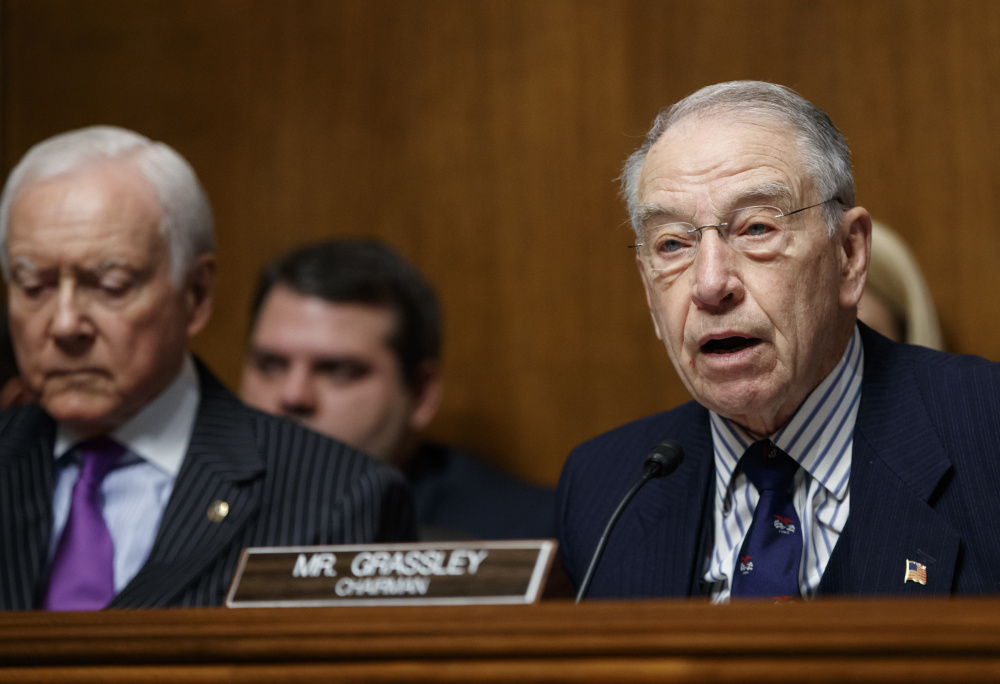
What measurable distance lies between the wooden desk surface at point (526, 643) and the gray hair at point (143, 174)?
1.00m

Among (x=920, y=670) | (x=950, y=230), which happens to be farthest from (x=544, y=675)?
(x=950, y=230)

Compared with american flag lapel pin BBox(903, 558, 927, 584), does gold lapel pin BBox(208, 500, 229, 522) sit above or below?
below

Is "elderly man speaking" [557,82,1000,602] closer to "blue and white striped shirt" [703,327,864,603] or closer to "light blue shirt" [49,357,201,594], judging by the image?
"blue and white striped shirt" [703,327,864,603]

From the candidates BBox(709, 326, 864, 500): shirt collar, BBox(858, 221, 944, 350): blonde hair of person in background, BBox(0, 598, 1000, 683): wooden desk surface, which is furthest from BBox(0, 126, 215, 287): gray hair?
BBox(858, 221, 944, 350): blonde hair of person in background

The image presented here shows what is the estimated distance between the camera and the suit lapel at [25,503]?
185 cm

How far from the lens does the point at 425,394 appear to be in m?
3.29

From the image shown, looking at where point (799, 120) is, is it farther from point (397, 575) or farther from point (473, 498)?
point (473, 498)

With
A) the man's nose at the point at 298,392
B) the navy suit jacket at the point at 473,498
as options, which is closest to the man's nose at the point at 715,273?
the navy suit jacket at the point at 473,498

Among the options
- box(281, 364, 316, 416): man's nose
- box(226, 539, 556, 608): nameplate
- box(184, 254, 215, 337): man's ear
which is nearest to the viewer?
box(226, 539, 556, 608): nameplate

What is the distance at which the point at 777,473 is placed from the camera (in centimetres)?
159

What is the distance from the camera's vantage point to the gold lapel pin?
75.0 inches

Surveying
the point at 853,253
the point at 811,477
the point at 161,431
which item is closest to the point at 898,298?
the point at 853,253

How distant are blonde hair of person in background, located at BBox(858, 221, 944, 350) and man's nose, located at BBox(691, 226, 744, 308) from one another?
1.34 metres

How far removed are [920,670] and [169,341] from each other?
60.1 inches
